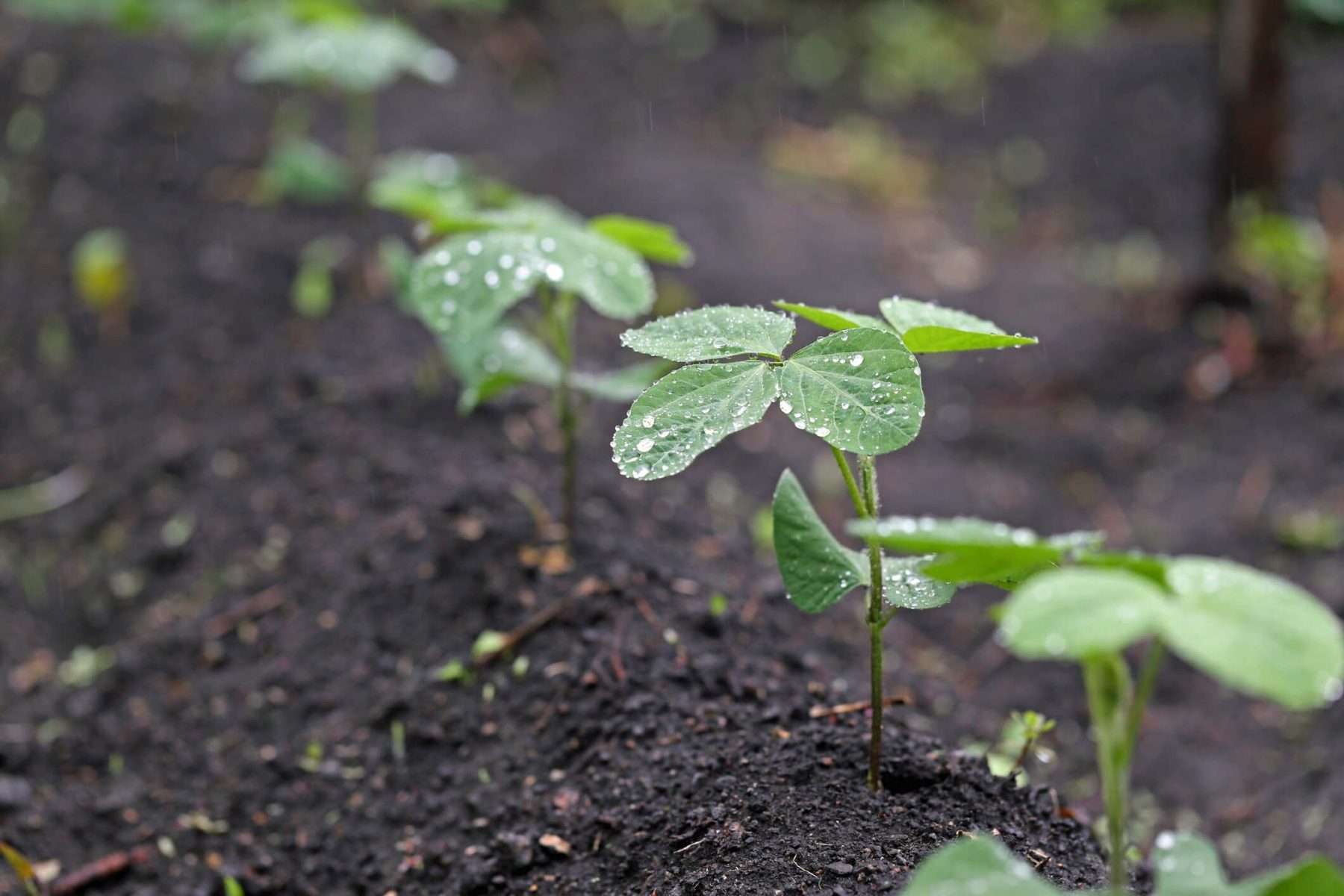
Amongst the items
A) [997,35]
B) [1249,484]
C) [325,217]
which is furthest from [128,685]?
[997,35]

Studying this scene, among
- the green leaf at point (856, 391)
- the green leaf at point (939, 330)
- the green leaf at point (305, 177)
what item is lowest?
the green leaf at point (305, 177)

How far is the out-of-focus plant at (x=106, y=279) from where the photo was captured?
10.6 feet

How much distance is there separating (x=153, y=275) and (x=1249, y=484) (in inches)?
139

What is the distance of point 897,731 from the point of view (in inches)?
61.4

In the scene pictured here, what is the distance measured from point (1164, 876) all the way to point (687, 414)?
626 mm

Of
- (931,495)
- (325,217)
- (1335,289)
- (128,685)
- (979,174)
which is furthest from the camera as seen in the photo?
(979,174)

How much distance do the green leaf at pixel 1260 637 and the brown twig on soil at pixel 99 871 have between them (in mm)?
1622

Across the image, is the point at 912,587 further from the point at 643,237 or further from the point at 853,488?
the point at 643,237

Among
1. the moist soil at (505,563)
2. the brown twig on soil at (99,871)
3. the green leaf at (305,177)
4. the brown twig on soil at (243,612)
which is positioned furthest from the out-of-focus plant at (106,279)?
the brown twig on soil at (99,871)

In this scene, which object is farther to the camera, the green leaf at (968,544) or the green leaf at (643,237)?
the green leaf at (643,237)

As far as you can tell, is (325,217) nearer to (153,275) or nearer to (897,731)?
(153,275)

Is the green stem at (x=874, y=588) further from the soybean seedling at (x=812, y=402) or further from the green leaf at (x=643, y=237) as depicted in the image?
the green leaf at (x=643, y=237)

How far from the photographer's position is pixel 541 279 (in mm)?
1610

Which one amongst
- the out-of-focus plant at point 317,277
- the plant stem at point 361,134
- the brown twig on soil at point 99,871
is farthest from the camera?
the plant stem at point 361,134
